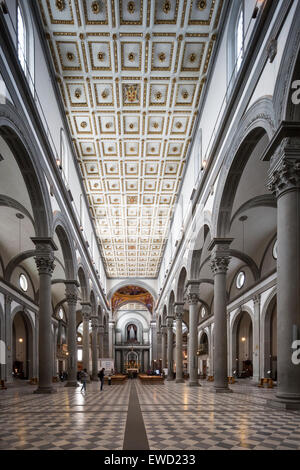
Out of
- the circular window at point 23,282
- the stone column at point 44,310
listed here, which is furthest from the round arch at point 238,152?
the circular window at point 23,282

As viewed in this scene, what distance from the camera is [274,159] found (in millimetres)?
10211

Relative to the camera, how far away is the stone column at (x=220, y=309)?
54.3 ft

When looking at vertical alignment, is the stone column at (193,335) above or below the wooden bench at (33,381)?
above

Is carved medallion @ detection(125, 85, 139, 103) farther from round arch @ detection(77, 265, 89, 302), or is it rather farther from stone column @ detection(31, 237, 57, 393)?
round arch @ detection(77, 265, 89, 302)

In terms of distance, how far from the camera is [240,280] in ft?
98.9

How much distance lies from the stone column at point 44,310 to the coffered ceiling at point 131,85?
743cm

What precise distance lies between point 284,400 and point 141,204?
23.5 m

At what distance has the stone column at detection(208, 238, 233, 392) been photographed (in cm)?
1655

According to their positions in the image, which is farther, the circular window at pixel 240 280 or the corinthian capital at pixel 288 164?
the circular window at pixel 240 280

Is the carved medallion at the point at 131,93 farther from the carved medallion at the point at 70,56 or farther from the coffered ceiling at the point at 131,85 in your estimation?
the carved medallion at the point at 70,56

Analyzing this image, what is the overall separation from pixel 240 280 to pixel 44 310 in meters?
16.2

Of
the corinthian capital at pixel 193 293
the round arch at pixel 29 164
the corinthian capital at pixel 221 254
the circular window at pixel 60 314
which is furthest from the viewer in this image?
the circular window at pixel 60 314

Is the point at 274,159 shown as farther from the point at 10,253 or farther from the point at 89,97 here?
the point at 10,253

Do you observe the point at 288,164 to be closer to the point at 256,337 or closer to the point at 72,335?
the point at 72,335
